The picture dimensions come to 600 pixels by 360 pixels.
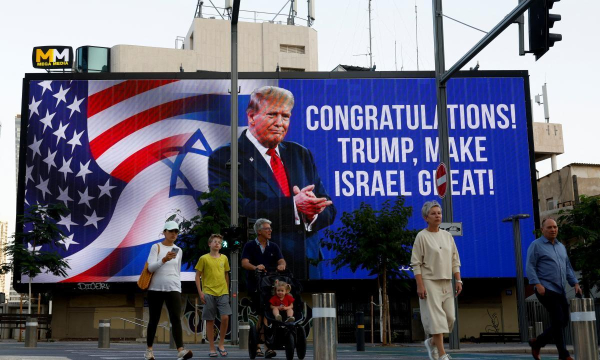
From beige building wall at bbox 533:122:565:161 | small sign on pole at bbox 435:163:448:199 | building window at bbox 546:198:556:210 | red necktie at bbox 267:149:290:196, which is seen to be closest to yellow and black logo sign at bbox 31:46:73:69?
red necktie at bbox 267:149:290:196

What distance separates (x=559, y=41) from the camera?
1242 centimetres

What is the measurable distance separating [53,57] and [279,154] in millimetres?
12772

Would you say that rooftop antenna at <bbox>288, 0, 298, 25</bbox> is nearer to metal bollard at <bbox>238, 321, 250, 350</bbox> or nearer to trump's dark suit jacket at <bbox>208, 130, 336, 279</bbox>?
trump's dark suit jacket at <bbox>208, 130, 336, 279</bbox>

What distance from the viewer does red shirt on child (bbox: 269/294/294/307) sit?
33.4ft

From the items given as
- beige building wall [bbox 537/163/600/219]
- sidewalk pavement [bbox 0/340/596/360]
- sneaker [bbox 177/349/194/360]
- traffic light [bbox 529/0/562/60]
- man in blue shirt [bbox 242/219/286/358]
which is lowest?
sidewalk pavement [bbox 0/340/596/360]

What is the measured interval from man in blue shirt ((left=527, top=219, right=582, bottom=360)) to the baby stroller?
2.91m

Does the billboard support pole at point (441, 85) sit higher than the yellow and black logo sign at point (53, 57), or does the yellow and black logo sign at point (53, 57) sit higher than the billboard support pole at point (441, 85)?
the yellow and black logo sign at point (53, 57)

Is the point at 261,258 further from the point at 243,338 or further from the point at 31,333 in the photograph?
the point at 31,333

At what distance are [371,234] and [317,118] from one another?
11751 millimetres

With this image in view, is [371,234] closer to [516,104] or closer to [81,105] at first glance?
[516,104]

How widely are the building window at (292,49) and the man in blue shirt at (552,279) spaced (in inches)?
1796

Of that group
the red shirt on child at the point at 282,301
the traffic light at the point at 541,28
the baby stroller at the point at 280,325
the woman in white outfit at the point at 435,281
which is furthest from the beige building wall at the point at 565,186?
the woman in white outfit at the point at 435,281

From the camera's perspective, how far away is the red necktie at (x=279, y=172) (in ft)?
116

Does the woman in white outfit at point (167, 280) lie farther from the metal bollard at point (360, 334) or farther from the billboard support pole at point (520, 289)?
the billboard support pole at point (520, 289)
